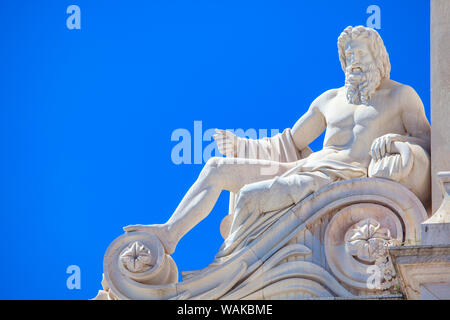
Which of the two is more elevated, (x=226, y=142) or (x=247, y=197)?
(x=226, y=142)

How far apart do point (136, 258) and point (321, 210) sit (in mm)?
2149

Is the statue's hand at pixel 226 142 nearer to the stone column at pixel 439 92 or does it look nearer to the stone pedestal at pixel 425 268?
the stone column at pixel 439 92

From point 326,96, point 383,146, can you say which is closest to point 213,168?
point 326,96

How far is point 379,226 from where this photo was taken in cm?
1195

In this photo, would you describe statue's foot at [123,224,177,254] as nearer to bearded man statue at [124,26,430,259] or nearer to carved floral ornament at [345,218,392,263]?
bearded man statue at [124,26,430,259]

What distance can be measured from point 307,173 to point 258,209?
690 millimetres

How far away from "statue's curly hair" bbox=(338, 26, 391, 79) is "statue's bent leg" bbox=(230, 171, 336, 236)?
1.78 m

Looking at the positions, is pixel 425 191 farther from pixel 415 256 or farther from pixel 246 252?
pixel 415 256

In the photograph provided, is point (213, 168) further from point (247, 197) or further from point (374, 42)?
point (374, 42)

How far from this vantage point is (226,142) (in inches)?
541

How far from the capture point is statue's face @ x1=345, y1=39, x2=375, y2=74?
43.5ft

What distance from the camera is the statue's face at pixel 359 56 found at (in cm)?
1327
